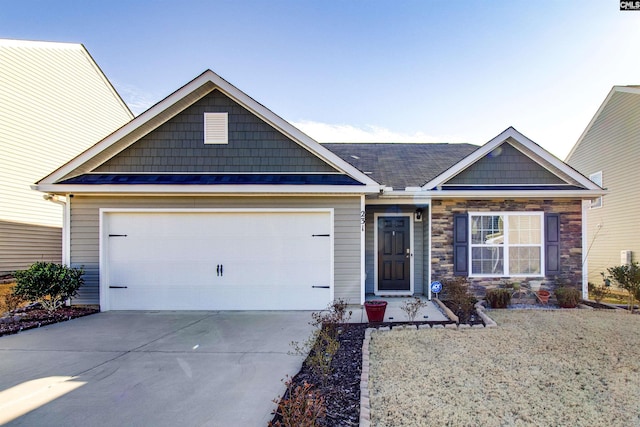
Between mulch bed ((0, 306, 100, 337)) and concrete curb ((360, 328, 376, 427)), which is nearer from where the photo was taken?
concrete curb ((360, 328, 376, 427))

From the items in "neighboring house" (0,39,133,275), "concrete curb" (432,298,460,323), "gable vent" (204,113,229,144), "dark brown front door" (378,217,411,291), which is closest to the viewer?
"concrete curb" (432,298,460,323)

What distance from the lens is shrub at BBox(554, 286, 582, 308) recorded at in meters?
7.86

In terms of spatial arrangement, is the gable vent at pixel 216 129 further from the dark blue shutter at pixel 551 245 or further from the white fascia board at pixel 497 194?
the dark blue shutter at pixel 551 245

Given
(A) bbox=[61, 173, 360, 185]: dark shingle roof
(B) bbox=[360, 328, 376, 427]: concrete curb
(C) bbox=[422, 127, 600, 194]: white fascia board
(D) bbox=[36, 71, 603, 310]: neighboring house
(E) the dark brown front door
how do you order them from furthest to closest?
(E) the dark brown front door → (C) bbox=[422, 127, 600, 194]: white fascia board → (D) bbox=[36, 71, 603, 310]: neighboring house → (A) bbox=[61, 173, 360, 185]: dark shingle roof → (B) bbox=[360, 328, 376, 427]: concrete curb

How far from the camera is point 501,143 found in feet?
28.5

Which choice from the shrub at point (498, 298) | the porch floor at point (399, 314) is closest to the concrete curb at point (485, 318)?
the shrub at point (498, 298)

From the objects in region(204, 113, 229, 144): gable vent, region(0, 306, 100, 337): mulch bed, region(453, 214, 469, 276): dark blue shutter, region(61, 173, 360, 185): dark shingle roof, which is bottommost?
region(0, 306, 100, 337): mulch bed

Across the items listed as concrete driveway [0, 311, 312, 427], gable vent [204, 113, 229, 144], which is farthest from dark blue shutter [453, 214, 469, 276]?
gable vent [204, 113, 229, 144]

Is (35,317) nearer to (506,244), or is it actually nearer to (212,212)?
(212,212)

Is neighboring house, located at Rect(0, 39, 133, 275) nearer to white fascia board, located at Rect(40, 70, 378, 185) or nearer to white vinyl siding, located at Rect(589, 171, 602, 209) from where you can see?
white fascia board, located at Rect(40, 70, 378, 185)

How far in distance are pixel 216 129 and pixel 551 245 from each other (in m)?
8.13

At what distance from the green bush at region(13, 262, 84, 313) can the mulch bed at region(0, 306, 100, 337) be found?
24cm

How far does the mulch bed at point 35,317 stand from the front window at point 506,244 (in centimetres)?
862

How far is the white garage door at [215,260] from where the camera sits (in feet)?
25.5
